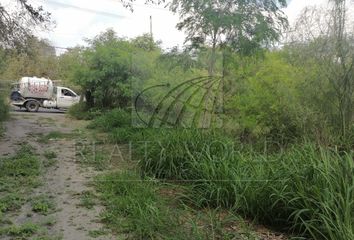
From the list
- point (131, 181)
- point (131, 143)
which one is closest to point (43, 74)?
point (131, 143)

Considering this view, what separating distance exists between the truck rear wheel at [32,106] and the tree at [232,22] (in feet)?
41.8

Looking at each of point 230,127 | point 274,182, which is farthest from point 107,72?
point 274,182

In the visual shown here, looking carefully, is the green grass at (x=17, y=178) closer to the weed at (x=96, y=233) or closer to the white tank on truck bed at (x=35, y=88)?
the weed at (x=96, y=233)

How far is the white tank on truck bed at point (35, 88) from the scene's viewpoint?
17.6m

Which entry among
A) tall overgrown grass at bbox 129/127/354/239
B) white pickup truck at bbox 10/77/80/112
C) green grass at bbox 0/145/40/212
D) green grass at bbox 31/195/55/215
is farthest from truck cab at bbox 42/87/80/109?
green grass at bbox 31/195/55/215

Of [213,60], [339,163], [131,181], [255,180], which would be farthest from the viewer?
[213,60]

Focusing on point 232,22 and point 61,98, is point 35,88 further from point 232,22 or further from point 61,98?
point 232,22

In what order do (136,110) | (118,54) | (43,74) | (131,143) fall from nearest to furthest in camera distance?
1. (131,143)
2. (136,110)
3. (118,54)
4. (43,74)

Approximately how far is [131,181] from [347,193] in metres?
2.52

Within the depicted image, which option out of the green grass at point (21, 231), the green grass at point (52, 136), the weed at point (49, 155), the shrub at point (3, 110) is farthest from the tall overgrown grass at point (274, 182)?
the shrub at point (3, 110)

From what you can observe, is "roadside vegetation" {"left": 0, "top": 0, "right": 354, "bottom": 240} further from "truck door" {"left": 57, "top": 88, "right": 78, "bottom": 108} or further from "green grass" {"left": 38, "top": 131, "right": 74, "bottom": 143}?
"truck door" {"left": 57, "top": 88, "right": 78, "bottom": 108}

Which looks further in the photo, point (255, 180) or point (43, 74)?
point (43, 74)

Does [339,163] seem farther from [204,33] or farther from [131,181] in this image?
[204,33]

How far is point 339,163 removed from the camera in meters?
3.55
